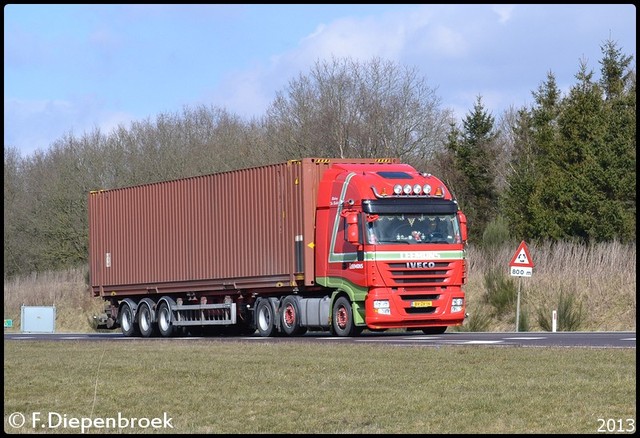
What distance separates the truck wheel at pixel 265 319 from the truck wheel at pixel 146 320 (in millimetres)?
4937

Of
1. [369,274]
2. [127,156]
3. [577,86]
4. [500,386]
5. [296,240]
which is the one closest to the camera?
[500,386]

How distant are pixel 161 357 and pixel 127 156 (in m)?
49.9

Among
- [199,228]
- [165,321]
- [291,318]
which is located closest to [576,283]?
[291,318]

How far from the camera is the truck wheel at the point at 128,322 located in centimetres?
3588

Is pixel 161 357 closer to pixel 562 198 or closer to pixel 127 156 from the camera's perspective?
pixel 562 198

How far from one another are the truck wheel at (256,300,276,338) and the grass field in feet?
35.1

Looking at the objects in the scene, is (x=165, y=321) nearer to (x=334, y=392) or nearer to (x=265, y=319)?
(x=265, y=319)

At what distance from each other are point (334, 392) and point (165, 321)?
2097 centimetres

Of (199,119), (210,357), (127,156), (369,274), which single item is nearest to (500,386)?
(210,357)

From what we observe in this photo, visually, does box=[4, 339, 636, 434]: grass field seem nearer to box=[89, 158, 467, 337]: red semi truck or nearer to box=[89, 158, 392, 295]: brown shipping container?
box=[89, 158, 467, 337]: red semi truck

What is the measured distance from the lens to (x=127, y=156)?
226 feet

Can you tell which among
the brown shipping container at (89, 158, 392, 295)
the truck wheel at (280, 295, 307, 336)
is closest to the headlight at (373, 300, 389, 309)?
the brown shipping container at (89, 158, 392, 295)

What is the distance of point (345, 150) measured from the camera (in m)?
65.1

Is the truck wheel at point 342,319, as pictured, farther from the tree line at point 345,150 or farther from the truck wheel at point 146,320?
the tree line at point 345,150
